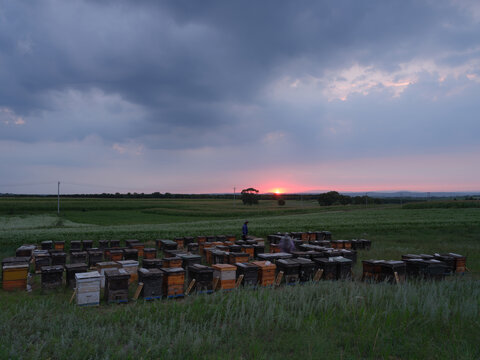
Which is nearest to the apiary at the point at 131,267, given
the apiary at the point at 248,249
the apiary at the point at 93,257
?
the apiary at the point at 93,257

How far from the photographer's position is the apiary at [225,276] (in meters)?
11.4

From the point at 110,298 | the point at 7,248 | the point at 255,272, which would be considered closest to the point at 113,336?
the point at 110,298

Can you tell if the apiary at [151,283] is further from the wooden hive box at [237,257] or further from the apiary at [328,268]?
the apiary at [328,268]

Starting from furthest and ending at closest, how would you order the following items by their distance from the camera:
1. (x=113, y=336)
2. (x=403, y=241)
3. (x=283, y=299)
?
(x=403, y=241)
(x=283, y=299)
(x=113, y=336)

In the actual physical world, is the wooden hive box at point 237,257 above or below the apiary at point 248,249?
above

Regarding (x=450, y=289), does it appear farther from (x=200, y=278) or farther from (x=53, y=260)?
(x=53, y=260)

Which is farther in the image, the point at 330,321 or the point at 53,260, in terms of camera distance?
the point at 53,260

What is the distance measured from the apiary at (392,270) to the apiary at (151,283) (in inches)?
337

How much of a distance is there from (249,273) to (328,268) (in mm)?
3540

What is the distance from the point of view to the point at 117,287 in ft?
34.1

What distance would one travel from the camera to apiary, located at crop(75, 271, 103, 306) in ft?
32.6

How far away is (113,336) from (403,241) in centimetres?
2554

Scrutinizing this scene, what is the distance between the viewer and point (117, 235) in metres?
26.5

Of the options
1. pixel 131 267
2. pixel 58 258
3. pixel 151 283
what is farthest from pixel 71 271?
pixel 58 258
